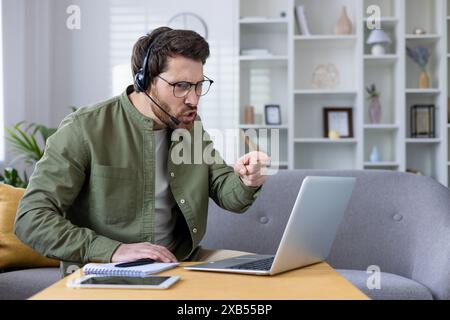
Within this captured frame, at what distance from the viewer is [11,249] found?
2355 millimetres

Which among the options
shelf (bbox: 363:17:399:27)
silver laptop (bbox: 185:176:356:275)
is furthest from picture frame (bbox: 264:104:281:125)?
silver laptop (bbox: 185:176:356:275)

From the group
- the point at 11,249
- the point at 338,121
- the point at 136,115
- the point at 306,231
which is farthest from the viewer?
the point at 338,121

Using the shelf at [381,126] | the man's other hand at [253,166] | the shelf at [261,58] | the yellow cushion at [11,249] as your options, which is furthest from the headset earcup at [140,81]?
the shelf at [381,126]

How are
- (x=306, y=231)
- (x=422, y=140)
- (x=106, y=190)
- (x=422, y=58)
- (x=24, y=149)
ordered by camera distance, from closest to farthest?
(x=306, y=231) → (x=106, y=190) → (x=24, y=149) → (x=422, y=140) → (x=422, y=58)

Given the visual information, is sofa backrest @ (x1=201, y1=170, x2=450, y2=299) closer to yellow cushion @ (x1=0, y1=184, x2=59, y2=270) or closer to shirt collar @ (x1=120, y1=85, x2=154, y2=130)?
yellow cushion @ (x1=0, y1=184, x2=59, y2=270)

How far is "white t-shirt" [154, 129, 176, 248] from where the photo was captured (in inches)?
69.2

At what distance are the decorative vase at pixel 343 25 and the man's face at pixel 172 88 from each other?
3363 millimetres

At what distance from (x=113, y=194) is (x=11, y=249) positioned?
2.89ft

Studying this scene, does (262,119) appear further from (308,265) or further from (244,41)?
(308,265)

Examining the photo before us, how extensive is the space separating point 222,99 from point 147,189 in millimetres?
3370

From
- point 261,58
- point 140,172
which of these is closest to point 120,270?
point 140,172

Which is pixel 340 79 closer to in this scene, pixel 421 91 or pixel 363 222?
pixel 421 91

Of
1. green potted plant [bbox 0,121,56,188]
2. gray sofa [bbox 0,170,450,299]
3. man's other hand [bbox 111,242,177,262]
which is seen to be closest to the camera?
man's other hand [bbox 111,242,177,262]
